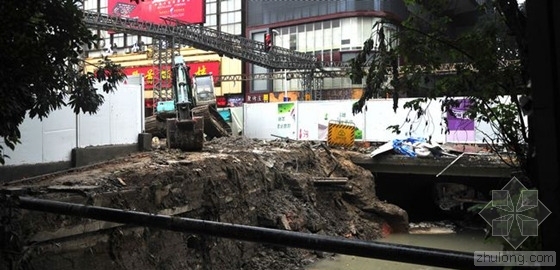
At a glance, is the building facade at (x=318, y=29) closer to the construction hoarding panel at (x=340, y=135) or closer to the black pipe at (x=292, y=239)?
the construction hoarding panel at (x=340, y=135)

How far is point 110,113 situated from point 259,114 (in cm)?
1372

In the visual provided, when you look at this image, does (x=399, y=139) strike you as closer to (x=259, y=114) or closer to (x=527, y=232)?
(x=259, y=114)

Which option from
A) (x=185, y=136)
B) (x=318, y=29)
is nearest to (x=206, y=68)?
(x=318, y=29)

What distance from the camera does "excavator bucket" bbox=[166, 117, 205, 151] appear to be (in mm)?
13734

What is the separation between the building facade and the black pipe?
96.9ft

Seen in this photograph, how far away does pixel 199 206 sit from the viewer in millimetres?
10289

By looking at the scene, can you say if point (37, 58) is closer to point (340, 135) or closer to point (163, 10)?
point (340, 135)

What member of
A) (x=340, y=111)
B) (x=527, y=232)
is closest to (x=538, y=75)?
(x=527, y=232)

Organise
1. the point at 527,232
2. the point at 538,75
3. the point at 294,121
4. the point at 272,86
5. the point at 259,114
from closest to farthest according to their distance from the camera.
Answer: the point at 538,75 < the point at 527,232 < the point at 294,121 < the point at 259,114 < the point at 272,86

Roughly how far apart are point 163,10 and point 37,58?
38.1 meters

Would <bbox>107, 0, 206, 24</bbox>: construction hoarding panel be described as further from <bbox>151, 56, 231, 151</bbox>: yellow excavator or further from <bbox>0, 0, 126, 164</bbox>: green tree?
<bbox>0, 0, 126, 164</bbox>: green tree

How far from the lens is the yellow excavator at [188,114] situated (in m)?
13.8

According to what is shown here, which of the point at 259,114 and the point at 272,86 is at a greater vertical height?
the point at 272,86

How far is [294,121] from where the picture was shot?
2267 centimetres
